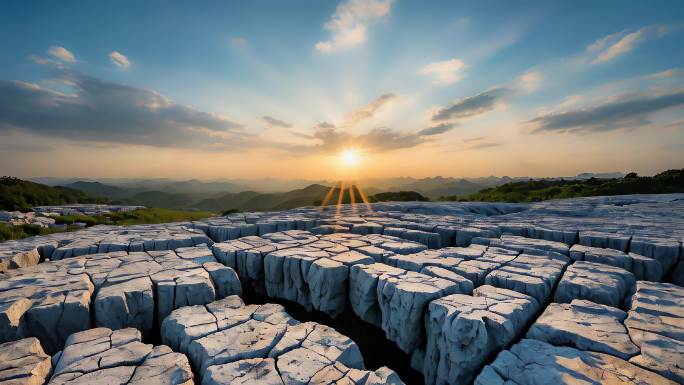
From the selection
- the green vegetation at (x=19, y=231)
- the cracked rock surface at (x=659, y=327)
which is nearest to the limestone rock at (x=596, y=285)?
the cracked rock surface at (x=659, y=327)

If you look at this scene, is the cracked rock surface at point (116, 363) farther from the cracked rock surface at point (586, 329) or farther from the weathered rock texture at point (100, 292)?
the cracked rock surface at point (586, 329)

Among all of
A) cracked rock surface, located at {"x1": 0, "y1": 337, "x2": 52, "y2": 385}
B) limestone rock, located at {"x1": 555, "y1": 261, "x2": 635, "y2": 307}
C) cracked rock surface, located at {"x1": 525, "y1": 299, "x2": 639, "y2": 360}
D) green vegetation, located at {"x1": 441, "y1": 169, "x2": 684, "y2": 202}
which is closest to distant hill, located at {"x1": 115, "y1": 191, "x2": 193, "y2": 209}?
green vegetation, located at {"x1": 441, "y1": 169, "x2": 684, "y2": 202}

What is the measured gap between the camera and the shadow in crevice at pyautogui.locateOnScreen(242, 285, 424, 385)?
6.03 m

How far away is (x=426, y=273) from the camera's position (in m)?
6.43

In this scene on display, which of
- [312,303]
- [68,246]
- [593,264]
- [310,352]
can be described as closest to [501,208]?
[593,264]

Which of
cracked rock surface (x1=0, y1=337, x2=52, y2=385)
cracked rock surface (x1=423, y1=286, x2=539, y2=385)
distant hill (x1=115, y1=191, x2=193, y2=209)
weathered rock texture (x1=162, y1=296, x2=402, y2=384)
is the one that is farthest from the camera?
distant hill (x1=115, y1=191, x2=193, y2=209)

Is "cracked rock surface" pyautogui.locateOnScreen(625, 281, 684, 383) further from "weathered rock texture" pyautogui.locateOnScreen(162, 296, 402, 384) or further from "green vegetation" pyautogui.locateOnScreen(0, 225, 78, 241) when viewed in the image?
"green vegetation" pyautogui.locateOnScreen(0, 225, 78, 241)

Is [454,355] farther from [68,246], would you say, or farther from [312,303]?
[68,246]

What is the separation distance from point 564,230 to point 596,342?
284 inches

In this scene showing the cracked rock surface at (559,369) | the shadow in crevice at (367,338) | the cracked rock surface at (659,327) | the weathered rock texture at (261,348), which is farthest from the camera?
the shadow in crevice at (367,338)

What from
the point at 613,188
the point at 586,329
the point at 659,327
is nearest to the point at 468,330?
the point at 586,329

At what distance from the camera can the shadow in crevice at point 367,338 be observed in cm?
Answer: 603

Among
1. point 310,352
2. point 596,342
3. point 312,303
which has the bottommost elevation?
point 312,303

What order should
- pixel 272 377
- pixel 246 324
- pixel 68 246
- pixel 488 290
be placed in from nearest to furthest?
pixel 272 377, pixel 246 324, pixel 488 290, pixel 68 246
